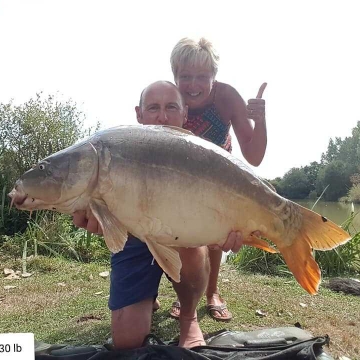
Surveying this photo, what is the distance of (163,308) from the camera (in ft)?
9.60

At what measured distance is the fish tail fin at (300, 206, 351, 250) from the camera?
180cm

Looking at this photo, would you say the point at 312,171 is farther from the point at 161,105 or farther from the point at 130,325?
the point at 130,325

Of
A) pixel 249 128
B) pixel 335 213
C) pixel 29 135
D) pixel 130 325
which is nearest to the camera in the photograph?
pixel 130 325

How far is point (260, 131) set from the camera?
2680 mm

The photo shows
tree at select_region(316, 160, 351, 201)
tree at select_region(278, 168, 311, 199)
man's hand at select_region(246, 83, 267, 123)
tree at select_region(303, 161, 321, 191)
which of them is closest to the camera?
man's hand at select_region(246, 83, 267, 123)

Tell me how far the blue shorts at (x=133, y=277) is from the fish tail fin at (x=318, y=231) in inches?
31.4

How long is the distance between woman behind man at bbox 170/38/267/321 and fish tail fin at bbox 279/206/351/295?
885mm

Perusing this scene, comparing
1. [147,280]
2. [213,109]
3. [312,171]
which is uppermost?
[312,171]

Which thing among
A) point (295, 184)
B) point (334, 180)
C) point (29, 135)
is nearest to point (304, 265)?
point (29, 135)

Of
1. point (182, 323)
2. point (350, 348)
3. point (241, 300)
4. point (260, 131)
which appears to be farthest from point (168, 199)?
point (241, 300)

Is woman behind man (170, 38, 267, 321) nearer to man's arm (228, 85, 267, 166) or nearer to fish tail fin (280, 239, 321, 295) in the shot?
man's arm (228, 85, 267, 166)

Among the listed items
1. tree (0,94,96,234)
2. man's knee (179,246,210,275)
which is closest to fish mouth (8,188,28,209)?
man's knee (179,246,210,275)

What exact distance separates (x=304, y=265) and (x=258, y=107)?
1.02 meters

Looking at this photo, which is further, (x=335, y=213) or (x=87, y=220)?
(x=335, y=213)
